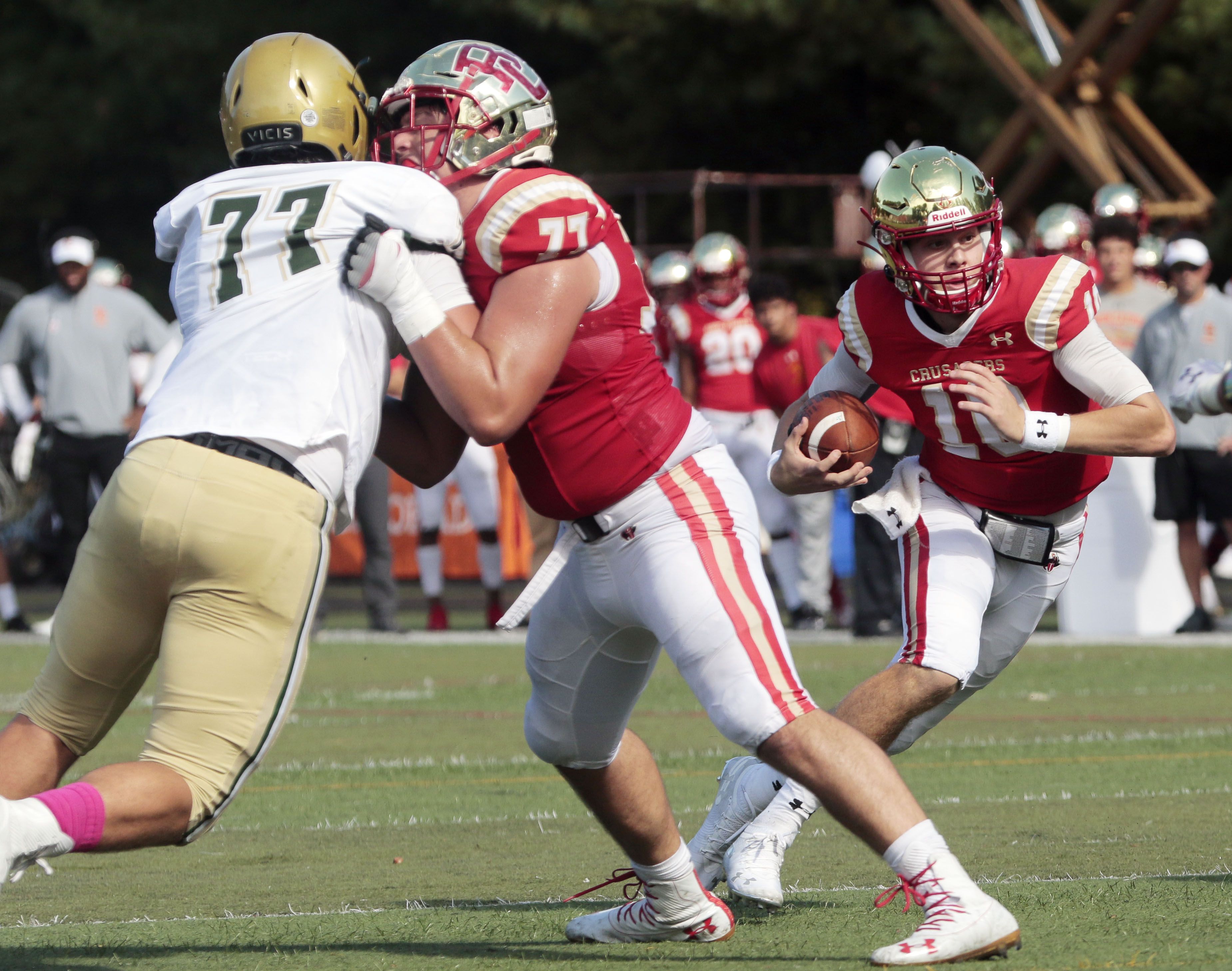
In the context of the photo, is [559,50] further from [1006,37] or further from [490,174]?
[490,174]

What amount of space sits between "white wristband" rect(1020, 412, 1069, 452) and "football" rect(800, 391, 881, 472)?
35 centimetres

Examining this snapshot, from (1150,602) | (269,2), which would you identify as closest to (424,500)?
(1150,602)

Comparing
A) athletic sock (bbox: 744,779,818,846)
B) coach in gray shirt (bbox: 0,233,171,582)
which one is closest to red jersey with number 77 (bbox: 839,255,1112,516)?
athletic sock (bbox: 744,779,818,846)

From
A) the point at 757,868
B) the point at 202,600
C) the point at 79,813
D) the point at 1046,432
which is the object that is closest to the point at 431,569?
the point at 757,868

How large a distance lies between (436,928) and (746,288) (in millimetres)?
8119

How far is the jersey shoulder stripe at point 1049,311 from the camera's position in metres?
4.61

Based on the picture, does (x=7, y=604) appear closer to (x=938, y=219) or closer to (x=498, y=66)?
(x=938, y=219)

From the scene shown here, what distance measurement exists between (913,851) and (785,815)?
1.02 metres

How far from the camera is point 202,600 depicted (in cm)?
335

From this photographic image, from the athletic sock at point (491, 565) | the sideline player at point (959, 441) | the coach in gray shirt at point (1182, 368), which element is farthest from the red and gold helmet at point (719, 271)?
the sideline player at point (959, 441)

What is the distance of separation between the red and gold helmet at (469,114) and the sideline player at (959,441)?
105 cm

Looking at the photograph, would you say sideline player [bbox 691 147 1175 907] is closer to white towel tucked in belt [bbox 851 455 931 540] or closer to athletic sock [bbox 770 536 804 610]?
white towel tucked in belt [bbox 851 455 931 540]

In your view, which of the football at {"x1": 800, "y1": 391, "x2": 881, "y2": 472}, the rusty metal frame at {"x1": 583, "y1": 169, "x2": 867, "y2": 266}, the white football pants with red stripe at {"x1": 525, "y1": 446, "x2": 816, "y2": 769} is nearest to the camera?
the white football pants with red stripe at {"x1": 525, "y1": 446, "x2": 816, "y2": 769}

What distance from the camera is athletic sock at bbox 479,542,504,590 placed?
478 inches
